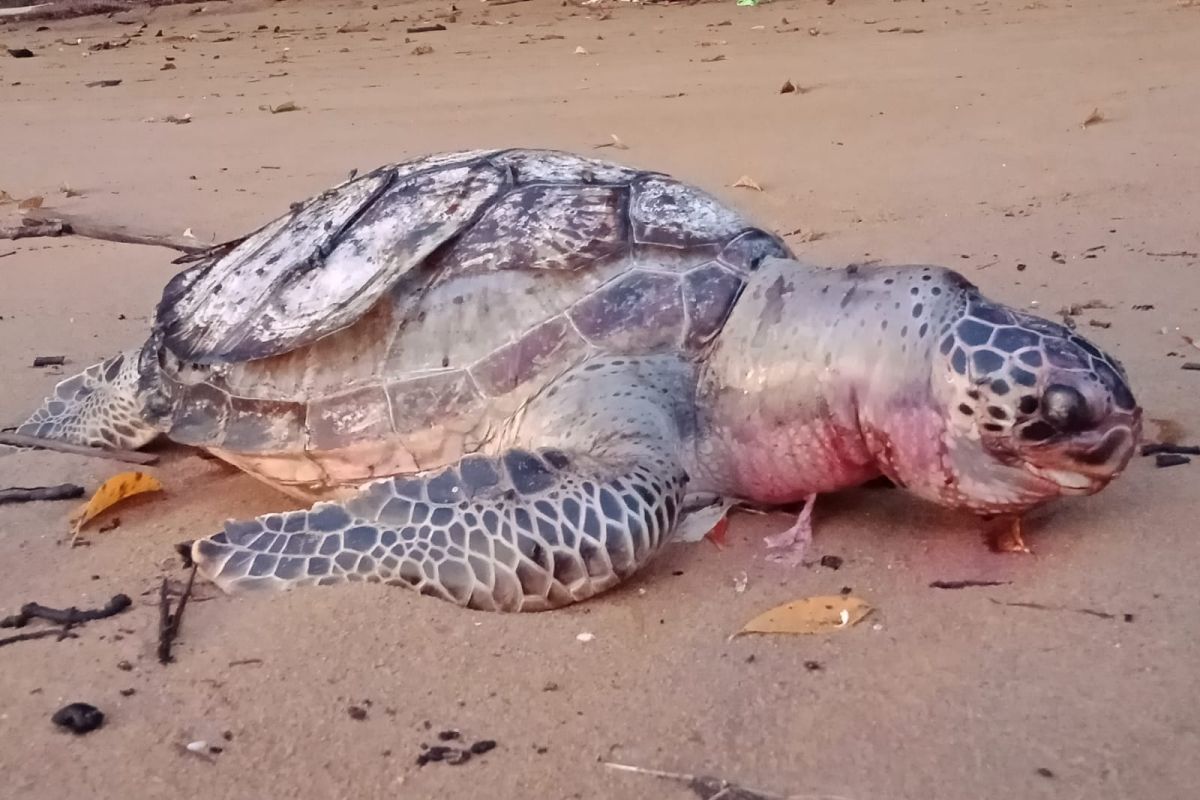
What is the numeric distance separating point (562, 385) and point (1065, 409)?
2.97 feet

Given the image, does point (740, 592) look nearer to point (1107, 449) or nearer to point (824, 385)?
point (824, 385)

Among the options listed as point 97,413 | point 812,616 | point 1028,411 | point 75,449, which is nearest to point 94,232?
point 97,413

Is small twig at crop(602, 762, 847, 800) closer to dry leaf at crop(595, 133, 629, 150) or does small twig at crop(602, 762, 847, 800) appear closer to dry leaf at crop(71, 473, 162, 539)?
dry leaf at crop(71, 473, 162, 539)

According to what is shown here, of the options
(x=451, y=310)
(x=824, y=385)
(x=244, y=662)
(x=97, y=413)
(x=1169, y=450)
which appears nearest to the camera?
(x=244, y=662)

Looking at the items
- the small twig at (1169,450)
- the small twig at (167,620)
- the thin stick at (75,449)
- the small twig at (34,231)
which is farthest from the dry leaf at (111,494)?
the small twig at (34,231)

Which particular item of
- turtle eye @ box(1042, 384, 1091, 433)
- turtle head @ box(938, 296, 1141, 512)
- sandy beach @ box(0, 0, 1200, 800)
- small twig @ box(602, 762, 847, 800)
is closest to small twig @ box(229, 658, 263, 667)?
sandy beach @ box(0, 0, 1200, 800)

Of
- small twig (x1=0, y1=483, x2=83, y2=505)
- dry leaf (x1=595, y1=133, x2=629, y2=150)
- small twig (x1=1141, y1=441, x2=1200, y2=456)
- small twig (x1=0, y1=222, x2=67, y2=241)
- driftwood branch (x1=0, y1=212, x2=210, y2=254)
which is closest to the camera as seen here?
small twig (x1=1141, y1=441, x2=1200, y2=456)

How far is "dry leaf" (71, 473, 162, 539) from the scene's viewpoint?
7.56 feet

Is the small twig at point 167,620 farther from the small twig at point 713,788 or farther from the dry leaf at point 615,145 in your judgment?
the dry leaf at point 615,145

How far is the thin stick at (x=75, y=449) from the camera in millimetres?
2805

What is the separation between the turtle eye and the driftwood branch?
3410 mm

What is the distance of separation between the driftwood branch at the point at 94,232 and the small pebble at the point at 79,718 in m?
3.12

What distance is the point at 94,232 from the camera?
4727 mm

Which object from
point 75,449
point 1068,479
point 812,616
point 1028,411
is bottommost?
point 75,449
